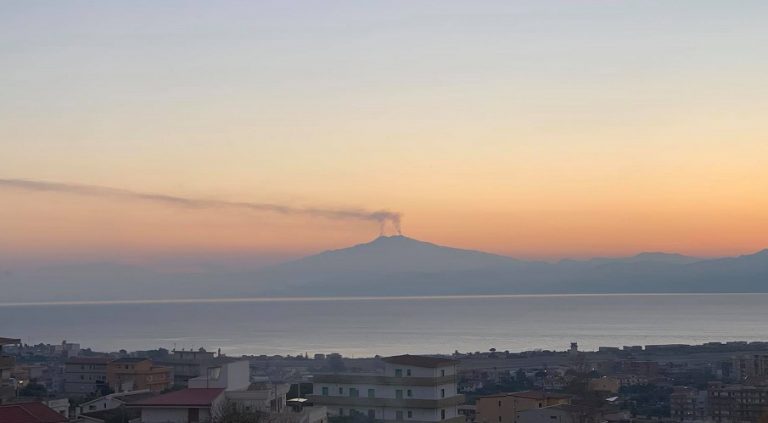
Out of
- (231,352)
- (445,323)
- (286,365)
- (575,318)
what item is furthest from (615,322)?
(286,365)

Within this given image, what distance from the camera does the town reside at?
19.3 meters

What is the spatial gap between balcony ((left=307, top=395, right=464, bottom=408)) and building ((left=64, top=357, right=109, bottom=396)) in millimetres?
23291

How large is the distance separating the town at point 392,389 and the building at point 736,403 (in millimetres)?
66

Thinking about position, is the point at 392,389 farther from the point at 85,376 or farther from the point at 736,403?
the point at 85,376

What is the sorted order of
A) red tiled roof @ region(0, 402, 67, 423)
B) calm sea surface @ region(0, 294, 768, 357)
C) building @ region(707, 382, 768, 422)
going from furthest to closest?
calm sea surface @ region(0, 294, 768, 357)
building @ region(707, 382, 768, 422)
red tiled roof @ region(0, 402, 67, 423)

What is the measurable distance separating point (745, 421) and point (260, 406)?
86.2 feet

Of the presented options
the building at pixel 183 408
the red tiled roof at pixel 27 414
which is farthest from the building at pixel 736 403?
the red tiled roof at pixel 27 414

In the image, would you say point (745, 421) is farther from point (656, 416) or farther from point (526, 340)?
point (526, 340)

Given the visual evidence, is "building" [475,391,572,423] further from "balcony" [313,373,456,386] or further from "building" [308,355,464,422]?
"balcony" [313,373,456,386]

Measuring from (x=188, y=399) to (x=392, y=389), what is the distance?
18.9 ft

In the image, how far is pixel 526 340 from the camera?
124062 mm

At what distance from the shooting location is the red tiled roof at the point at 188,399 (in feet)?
60.8

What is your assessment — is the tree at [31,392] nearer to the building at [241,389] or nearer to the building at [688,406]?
the building at [241,389]

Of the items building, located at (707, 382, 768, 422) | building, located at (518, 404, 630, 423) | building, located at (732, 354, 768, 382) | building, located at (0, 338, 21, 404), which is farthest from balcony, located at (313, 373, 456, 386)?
building, located at (732, 354, 768, 382)
